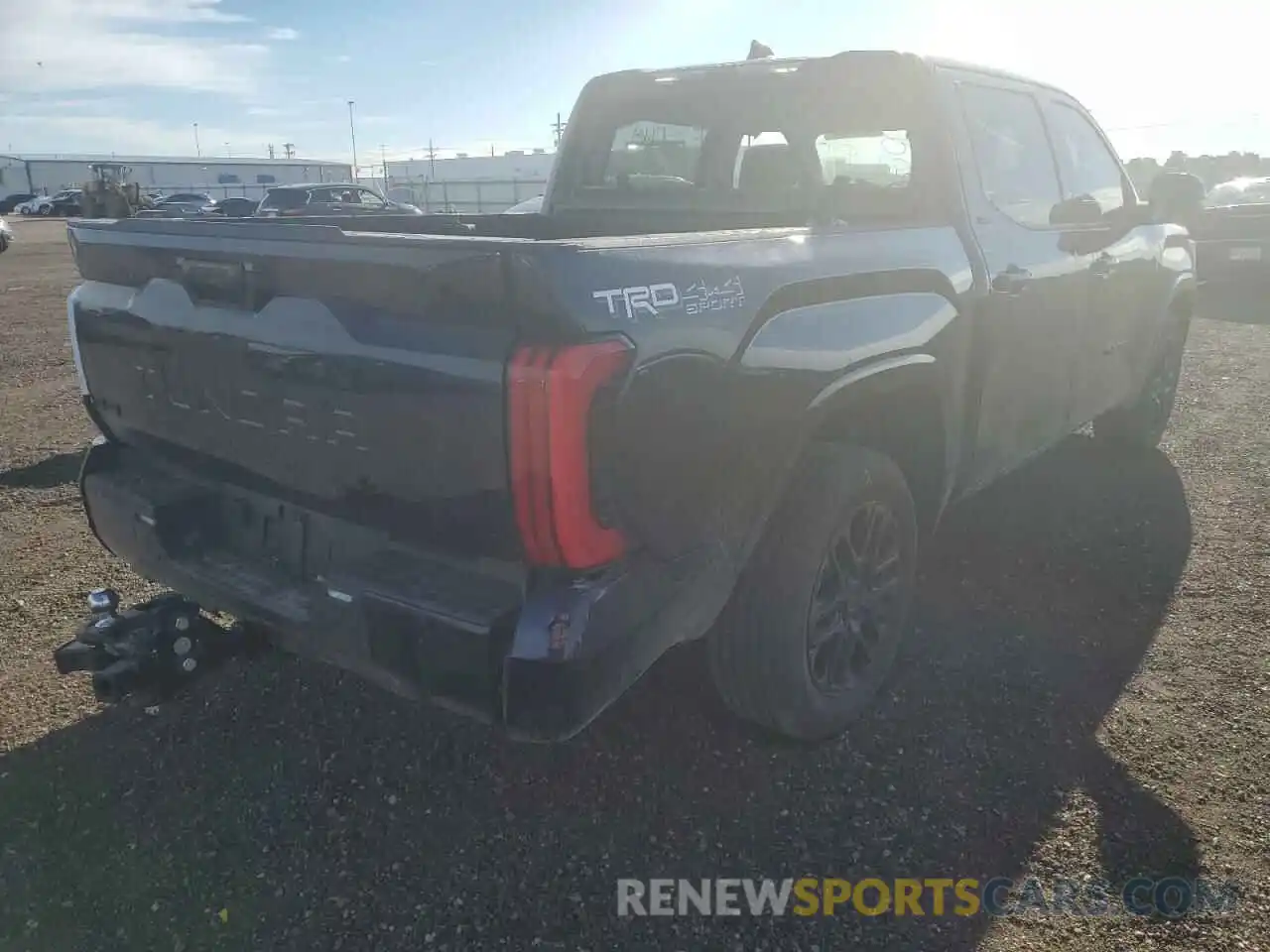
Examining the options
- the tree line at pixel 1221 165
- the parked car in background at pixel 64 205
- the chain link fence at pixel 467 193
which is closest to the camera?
the tree line at pixel 1221 165

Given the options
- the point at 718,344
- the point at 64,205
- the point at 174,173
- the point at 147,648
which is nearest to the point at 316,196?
the point at 147,648

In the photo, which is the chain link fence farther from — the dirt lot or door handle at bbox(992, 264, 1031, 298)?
the dirt lot

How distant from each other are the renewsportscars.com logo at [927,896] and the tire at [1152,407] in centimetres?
358

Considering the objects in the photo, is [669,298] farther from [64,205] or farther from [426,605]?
[64,205]

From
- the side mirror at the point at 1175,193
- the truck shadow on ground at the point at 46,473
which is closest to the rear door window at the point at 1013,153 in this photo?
the side mirror at the point at 1175,193

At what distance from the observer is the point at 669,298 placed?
2092 millimetres

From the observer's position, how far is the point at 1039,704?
127 inches

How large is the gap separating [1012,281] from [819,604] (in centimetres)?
144

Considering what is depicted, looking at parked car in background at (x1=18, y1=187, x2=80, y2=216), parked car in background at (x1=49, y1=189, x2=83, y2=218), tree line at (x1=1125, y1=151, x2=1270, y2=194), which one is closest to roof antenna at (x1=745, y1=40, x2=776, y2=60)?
tree line at (x1=1125, y1=151, x2=1270, y2=194)

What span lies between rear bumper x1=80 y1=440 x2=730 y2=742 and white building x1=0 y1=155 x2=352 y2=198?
75.6m

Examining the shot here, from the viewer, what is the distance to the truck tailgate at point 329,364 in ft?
6.55

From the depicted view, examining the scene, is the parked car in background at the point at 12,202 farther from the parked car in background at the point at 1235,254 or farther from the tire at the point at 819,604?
the tire at the point at 819,604

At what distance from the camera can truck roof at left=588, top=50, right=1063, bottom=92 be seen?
347 cm

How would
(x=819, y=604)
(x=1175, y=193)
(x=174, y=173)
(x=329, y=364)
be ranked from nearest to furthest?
(x=329, y=364), (x=819, y=604), (x=1175, y=193), (x=174, y=173)
